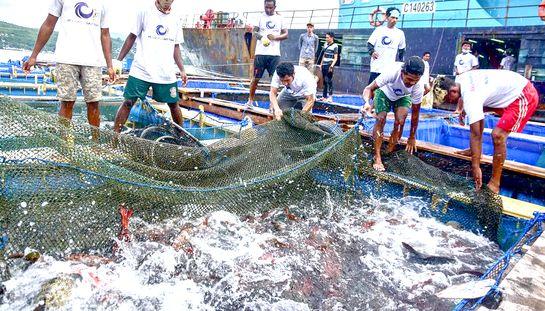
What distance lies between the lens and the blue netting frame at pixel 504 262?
2.27 m

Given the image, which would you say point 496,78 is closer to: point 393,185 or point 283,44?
point 393,185

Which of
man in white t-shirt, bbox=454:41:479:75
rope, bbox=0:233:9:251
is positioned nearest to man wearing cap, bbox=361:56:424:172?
rope, bbox=0:233:9:251

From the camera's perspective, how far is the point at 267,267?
3.42m

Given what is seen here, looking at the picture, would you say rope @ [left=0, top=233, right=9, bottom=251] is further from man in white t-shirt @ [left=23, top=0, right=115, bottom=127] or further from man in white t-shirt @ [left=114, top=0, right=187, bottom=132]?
man in white t-shirt @ [left=114, top=0, right=187, bottom=132]

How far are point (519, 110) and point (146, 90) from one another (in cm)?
458

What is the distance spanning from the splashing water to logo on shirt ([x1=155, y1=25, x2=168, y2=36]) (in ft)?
9.31

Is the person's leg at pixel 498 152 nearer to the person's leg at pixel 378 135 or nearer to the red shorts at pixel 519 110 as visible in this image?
the red shorts at pixel 519 110

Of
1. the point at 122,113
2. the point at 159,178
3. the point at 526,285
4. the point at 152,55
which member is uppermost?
the point at 152,55

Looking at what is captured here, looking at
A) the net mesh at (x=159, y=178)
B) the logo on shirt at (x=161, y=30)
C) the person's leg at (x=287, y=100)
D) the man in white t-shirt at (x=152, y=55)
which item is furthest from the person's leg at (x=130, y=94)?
the person's leg at (x=287, y=100)

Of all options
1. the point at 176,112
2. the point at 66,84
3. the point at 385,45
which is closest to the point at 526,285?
the point at 176,112

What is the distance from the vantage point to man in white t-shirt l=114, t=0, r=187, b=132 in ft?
16.7

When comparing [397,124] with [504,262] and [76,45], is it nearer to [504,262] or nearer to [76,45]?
[504,262]

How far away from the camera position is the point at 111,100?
8.49 meters

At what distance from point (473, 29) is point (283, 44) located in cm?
1073
